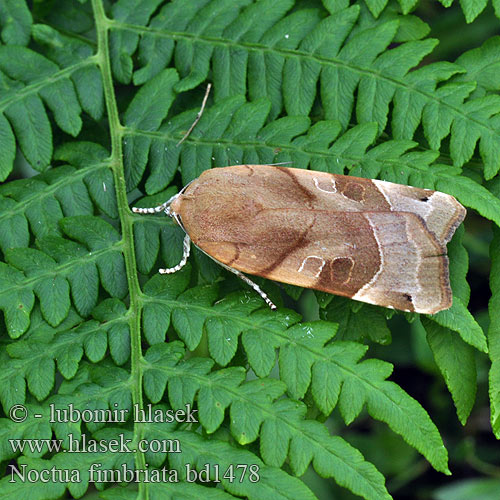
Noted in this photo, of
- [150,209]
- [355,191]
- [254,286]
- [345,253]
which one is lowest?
[254,286]

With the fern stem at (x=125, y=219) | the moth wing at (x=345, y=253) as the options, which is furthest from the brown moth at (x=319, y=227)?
the fern stem at (x=125, y=219)

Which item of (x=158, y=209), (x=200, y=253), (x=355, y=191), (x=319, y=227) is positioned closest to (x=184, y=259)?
(x=200, y=253)

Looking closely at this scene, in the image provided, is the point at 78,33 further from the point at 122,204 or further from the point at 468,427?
the point at 468,427

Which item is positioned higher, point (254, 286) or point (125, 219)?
point (125, 219)

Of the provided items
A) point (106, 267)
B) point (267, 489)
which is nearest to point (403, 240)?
point (267, 489)

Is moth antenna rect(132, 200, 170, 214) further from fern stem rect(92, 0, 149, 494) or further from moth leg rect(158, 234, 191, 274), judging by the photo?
moth leg rect(158, 234, 191, 274)

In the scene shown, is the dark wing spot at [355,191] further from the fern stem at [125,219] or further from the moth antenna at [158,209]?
the fern stem at [125,219]

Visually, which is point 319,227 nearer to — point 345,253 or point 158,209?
point 345,253
